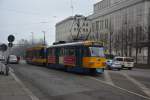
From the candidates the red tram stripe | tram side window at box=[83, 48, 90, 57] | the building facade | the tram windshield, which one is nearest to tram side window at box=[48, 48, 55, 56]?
the red tram stripe

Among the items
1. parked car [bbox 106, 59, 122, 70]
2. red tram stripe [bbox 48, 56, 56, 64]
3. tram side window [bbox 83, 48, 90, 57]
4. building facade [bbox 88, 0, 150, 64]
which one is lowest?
parked car [bbox 106, 59, 122, 70]

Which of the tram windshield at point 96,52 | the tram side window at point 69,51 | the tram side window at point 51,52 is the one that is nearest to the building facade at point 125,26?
the tram side window at point 51,52

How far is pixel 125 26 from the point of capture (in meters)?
97.7

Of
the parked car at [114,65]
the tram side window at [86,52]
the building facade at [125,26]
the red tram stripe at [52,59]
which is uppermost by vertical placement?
the building facade at [125,26]

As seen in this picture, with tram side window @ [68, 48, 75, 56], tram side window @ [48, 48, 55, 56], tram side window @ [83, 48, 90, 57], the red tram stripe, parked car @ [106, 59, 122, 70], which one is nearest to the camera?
tram side window @ [83, 48, 90, 57]

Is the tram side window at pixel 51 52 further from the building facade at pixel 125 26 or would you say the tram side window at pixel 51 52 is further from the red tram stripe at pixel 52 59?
the building facade at pixel 125 26

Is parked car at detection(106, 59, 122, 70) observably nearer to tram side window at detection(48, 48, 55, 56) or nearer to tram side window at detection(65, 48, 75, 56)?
tram side window at detection(48, 48, 55, 56)

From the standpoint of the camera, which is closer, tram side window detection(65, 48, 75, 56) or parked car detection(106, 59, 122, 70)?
tram side window detection(65, 48, 75, 56)

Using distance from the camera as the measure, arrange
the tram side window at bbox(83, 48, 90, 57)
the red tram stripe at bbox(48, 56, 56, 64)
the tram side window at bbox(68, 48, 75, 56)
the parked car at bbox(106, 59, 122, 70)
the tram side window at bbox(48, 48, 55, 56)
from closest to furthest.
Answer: the tram side window at bbox(83, 48, 90, 57), the tram side window at bbox(68, 48, 75, 56), the red tram stripe at bbox(48, 56, 56, 64), the tram side window at bbox(48, 48, 55, 56), the parked car at bbox(106, 59, 122, 70)

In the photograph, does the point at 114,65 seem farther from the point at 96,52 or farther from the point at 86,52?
the point at 86,52

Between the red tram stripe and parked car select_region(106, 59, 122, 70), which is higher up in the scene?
the red tram stripe

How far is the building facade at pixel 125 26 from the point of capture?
274 ft

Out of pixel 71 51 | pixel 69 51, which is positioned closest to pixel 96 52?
pixel 71 51

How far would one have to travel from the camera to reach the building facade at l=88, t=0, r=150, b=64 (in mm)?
83500
